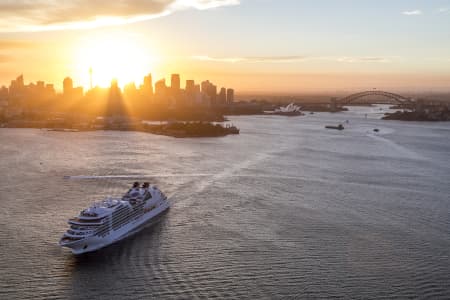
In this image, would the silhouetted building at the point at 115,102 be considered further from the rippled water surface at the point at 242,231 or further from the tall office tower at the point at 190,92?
the rippled water surface at the point at 242,231

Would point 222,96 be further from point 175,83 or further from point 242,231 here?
point 242,231

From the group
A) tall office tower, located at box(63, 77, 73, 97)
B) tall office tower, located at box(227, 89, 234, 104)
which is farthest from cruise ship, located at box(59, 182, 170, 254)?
tall office tower, located at box(227, 89, 234, 104)

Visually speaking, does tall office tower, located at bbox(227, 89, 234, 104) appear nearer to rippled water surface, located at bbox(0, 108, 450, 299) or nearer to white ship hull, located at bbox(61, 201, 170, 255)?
rippled water surface, located at bbox(0, 108, 450, 299)

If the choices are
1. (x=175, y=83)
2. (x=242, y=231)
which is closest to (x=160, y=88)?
(x=175, y=83)

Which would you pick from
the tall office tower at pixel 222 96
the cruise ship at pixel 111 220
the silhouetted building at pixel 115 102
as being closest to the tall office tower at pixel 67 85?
the silhouetted building at pixel 115 102

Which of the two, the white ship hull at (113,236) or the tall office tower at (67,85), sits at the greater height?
the tall office tower at (67,85)

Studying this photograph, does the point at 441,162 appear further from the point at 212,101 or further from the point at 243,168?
the point at 212,101

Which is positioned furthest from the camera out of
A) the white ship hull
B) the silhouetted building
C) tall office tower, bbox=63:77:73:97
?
tall office tower, bbox=63:77:73:97
